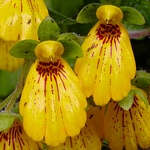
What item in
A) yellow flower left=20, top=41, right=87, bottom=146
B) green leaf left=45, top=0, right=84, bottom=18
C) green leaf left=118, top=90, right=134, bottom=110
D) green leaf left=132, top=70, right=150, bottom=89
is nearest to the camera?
yellow flower left=20, top=41, right=87, bottom=146

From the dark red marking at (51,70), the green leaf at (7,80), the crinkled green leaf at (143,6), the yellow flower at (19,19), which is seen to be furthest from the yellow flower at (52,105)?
the crinkled green leaf at (143,6)

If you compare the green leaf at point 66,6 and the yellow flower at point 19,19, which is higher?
the yellow flower at point 19,19

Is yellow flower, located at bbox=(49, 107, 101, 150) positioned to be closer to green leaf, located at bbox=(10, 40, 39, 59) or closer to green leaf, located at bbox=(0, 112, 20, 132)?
green leaf, located at bbox=(0, 112, 20, 132)

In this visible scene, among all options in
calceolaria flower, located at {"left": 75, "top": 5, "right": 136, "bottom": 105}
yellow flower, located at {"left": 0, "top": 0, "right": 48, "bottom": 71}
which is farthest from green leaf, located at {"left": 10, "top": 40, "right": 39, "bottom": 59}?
calceolaria flower, located at {"left": 75, "top": 5, "right": 136, "bottom": 105}

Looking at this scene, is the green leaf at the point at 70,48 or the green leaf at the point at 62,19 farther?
the green leaf at the point at 62,19

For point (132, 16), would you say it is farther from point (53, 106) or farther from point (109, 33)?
point (53, 106)

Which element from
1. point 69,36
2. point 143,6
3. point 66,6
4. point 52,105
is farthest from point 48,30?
point 143,6

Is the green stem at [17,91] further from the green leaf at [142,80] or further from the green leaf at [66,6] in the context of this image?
the green leaf at [66,6]
